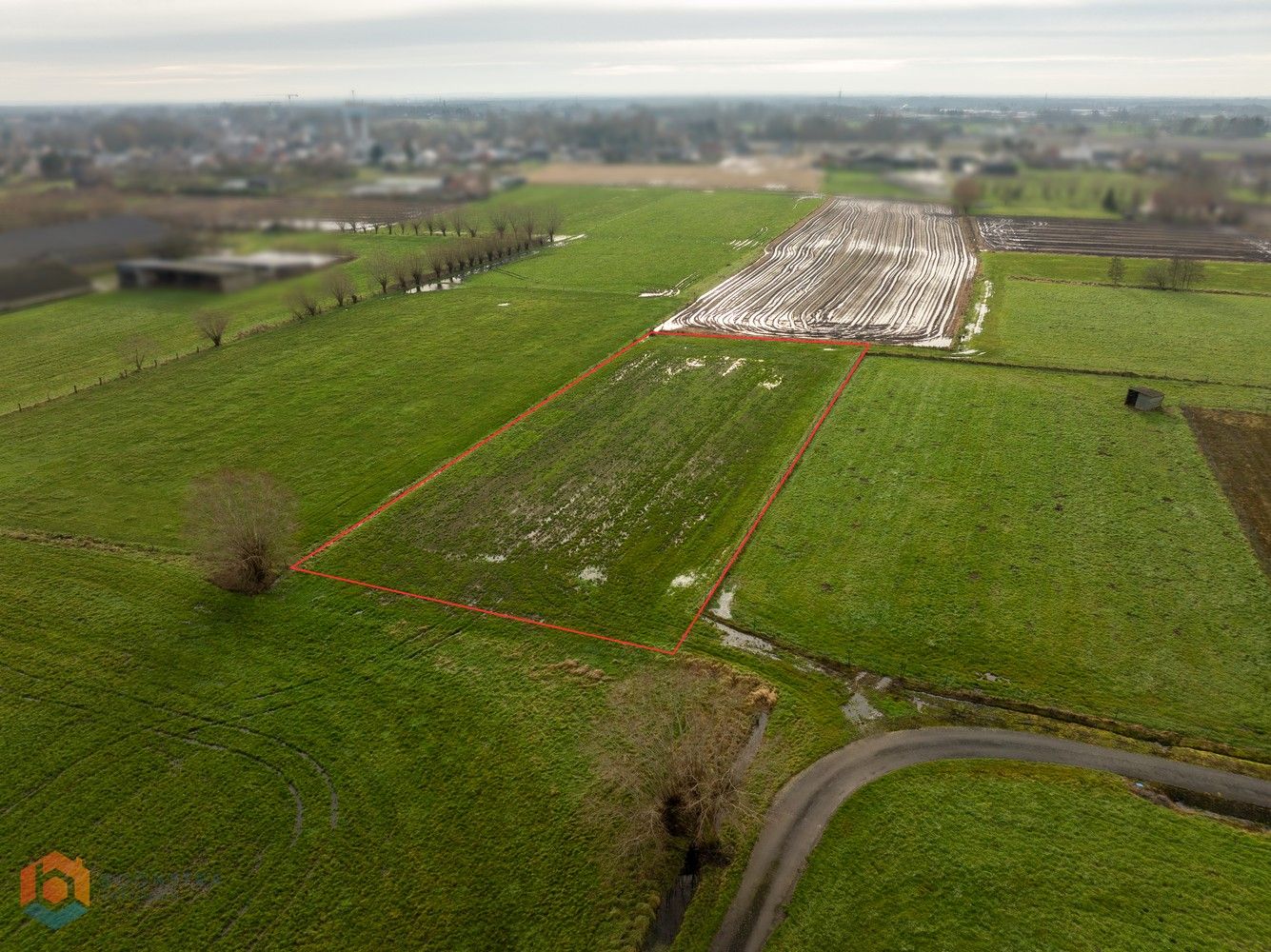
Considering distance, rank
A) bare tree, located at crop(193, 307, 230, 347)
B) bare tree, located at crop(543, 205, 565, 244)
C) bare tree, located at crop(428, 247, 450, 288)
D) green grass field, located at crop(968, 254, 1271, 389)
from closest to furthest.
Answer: green grass field, located at crop(968, 254, 1271, 389)
bare tree, located at crop(193, 307, 230, 347)
bare tree, located at crop(428, 247, 450, 288)
bare tree, located at crop(543, 205, 565, 244)

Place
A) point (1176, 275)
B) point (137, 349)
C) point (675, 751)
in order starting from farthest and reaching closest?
1. point (1176, 275)
2. point (137, 349)
3. point (675, 751)

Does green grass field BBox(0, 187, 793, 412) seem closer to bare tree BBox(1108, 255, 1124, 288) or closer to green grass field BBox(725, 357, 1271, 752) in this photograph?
green grass field BBox(725, 357, 1271, 752)

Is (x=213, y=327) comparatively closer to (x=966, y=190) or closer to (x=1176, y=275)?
(x=966, y=190)

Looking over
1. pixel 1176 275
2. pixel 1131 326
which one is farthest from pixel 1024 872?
pixel 1176 275

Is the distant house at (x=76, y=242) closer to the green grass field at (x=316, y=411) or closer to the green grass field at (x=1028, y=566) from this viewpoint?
the green grass field at (x=316, y=411)

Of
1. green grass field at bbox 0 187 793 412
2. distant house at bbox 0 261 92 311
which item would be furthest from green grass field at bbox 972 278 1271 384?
distant house at bbox 0 261 92 311

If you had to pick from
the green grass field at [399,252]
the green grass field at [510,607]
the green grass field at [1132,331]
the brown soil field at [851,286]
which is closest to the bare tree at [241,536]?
the green grass field at [510,607]

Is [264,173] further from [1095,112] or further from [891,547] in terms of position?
[1095,112]

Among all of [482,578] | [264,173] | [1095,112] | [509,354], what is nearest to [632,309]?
[509,354]
